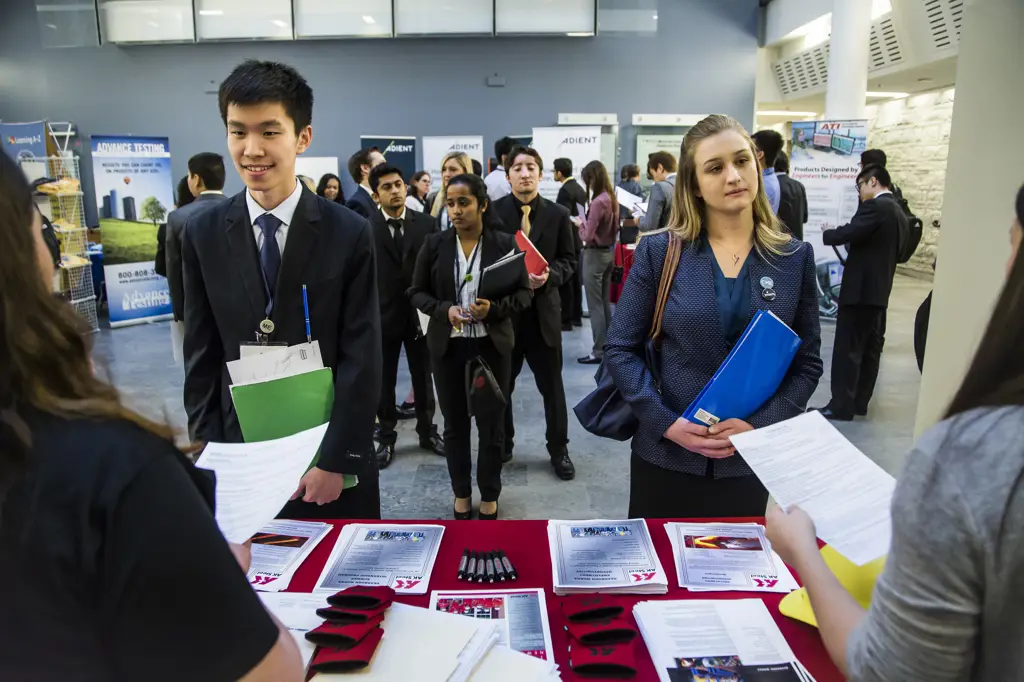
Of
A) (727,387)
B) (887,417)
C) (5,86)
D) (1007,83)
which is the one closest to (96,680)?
(727,387)

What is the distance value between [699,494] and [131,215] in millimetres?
8419

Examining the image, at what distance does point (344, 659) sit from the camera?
1.01 m

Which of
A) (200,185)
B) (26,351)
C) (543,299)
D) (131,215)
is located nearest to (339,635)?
(26,351)

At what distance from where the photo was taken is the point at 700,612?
1.19 m

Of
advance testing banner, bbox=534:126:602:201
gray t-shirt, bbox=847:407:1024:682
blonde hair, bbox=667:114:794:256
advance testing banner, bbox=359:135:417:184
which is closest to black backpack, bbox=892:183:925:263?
blonde hair, bbox=667:114:794:256

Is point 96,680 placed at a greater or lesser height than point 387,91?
lesser

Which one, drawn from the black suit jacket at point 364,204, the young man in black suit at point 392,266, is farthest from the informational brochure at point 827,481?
the black suit jacket at point 364,204

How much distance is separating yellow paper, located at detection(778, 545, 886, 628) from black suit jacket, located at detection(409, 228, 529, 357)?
2.00 metres

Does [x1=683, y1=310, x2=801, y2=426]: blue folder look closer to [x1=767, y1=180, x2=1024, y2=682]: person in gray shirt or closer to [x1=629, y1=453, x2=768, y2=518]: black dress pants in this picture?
[x1=629, y1=453, x2=768, y2=518]: black dress pants

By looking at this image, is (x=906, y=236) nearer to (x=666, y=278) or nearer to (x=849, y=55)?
(x=666, y=278)

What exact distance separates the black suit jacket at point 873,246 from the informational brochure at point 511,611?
12.7 ft

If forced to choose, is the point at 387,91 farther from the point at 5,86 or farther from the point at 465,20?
Result: the point at 5,86

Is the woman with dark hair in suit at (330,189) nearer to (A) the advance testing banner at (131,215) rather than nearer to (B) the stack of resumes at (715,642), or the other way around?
(A) the advance testing banner at (131,215)

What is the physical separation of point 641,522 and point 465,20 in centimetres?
1019
